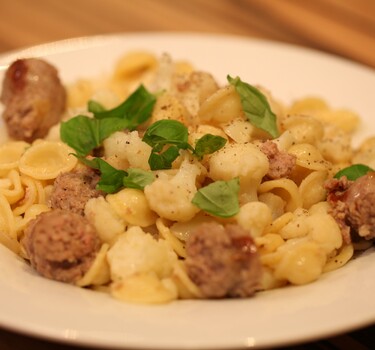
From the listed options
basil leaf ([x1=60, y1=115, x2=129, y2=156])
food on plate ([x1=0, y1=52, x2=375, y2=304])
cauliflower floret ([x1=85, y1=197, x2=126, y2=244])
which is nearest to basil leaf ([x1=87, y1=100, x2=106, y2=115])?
food on plate ([x1=0, y1=52, x2=375, y2=304])

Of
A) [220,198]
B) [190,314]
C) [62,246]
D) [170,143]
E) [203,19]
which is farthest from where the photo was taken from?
[203,19]

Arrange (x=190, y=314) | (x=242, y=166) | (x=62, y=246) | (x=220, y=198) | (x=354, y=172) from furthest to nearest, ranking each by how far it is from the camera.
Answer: (x=354, y=172), (x=242, y=166), (x=220, y=198), (x=62, y=246), (x=190, y=314)

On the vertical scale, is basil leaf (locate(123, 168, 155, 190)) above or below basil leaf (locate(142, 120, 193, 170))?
below

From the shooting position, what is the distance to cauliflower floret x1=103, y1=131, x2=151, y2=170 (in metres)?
3.07

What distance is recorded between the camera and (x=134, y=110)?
11.4 feet

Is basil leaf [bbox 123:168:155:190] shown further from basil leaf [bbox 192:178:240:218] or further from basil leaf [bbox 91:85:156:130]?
basil leaf [bbox 91:85:156:130]

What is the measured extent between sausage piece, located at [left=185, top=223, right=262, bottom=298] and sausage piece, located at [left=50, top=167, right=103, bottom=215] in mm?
692

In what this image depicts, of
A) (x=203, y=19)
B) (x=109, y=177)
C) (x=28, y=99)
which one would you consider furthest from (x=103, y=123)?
(x=203, y=19)

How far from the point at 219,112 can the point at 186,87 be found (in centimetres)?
42

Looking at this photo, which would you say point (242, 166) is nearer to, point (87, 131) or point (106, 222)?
point (106, 222)

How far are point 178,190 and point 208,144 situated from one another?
0.99ft

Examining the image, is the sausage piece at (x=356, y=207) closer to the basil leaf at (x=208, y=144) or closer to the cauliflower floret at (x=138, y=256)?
the basil leaf at (x=208, y=144)

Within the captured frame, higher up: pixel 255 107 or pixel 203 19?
pixel 255 107

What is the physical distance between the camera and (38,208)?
3133mm
